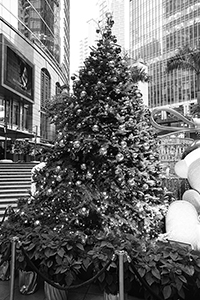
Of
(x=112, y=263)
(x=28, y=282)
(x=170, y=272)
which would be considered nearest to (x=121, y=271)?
(x=112, y=263)

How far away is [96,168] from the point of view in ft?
13.3

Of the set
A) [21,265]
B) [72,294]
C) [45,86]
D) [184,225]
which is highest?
[45,86]

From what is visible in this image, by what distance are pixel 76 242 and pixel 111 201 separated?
0.94m

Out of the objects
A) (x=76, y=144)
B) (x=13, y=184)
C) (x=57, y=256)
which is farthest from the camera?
(x=13, y=184)

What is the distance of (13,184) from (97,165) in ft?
26.6

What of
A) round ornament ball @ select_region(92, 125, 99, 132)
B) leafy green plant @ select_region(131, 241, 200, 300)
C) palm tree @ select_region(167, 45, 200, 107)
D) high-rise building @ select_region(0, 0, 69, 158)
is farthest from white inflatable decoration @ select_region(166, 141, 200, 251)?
palm tree @ select_region(167, 45, 200, 107)

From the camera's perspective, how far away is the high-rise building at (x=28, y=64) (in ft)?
80.9

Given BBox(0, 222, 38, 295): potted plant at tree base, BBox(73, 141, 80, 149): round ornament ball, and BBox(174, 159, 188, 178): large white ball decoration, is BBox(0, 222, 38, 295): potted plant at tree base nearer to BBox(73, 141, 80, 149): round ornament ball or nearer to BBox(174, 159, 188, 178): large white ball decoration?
BBox(73, 141, 80, 149): round ornament ball

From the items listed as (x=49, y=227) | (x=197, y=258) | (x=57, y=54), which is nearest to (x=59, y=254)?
(x=49, y=227)

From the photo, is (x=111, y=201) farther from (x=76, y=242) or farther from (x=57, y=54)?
(x=57, y=54)

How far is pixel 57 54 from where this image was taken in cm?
4300

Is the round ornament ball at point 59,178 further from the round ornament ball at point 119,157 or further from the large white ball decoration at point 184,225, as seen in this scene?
the large white ball decoration at point 184,225

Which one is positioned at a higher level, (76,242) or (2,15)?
(2,15)

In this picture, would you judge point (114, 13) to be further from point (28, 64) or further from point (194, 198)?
point (194, 198)
